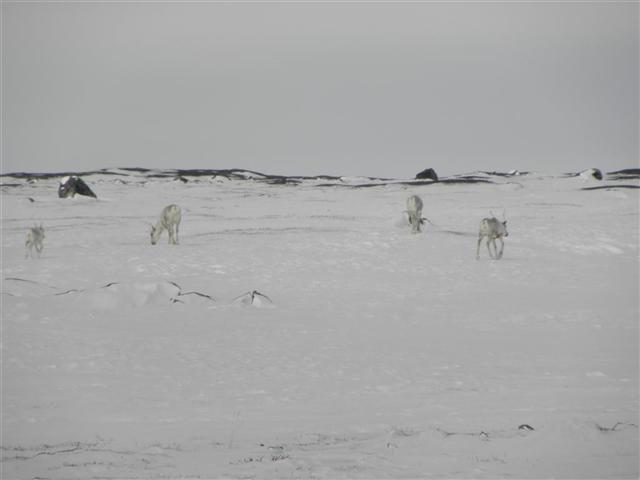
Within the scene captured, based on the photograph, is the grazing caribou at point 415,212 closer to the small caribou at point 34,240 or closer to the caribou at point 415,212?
the caribou at point 415,212

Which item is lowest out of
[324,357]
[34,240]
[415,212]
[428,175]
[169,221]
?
[324,357]

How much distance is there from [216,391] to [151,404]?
102cm

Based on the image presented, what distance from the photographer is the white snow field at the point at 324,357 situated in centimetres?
758

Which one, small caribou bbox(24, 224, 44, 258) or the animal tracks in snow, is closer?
the animal tracks in snow

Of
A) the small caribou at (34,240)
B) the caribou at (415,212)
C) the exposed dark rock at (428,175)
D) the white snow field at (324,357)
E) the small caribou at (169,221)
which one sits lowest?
the white snow field at (324,357)

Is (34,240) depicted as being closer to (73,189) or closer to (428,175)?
(73,189)

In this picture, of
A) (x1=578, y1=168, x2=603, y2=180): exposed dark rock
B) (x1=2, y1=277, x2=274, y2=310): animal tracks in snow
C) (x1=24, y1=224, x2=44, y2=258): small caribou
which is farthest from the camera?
(x1=578, y1=168, x2=603, y2=180): exposed dark rock

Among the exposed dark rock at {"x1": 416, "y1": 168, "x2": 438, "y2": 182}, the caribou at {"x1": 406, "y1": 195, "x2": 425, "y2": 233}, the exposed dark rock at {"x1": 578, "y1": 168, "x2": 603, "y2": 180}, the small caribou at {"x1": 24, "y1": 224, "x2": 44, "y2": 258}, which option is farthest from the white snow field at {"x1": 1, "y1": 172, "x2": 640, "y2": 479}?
the exposed dark rock at {"x1": 416, "y1": 168, "x2": 438, "y2": 182}

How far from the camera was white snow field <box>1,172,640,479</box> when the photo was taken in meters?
7.58

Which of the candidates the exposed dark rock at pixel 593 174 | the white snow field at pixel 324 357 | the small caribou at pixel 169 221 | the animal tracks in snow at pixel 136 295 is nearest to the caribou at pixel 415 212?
the white snow field at pixel 324 357

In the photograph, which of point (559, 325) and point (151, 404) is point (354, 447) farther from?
point (559, 325)

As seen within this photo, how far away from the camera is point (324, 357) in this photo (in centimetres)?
1221

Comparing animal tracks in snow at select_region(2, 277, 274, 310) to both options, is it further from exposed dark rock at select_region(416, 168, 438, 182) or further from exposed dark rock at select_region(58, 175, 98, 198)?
exposed dark rock at select_region(416, 168, 438, 182)

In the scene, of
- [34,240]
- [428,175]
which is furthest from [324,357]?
[428,175]
